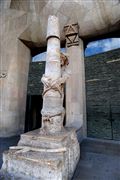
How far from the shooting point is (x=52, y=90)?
→ 3590 mm

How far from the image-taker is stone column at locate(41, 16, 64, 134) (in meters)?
3.36

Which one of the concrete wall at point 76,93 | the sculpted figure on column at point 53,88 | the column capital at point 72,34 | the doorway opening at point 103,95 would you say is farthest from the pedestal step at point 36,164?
the column capital at point 72,34

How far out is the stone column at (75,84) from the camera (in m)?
6.02

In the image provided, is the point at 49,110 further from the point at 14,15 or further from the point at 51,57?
the point at 14,15

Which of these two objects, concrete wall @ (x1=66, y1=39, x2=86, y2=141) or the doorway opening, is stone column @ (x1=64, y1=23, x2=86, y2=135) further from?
the doorway opening

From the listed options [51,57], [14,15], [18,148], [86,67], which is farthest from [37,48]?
[18,148]

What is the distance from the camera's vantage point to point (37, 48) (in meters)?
8.30

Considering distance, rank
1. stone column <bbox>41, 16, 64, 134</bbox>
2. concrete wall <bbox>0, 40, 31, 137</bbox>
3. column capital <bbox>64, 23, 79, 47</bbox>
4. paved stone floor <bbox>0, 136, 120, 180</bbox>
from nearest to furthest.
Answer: paved stone floor <bbox>0, 136, 120, 180</bbox>
stone column <bbox>41, 16, 64, 134</bbox>
column capital <bbox>64, 23, 79, 47</bbox>
concrete wall <bbox>0, 40, 31, 137</bbox>

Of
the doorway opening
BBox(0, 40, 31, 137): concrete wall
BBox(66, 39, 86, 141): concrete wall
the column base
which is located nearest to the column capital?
BBox(66, 39, 86, 141): concrete wall

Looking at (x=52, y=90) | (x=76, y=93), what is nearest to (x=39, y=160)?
(x=52, y=90)

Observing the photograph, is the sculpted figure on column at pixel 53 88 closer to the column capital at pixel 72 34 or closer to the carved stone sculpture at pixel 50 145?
the carved stone sculpture at pixel 50 145

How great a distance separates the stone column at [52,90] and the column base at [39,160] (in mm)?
462

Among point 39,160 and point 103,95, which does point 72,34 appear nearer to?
point 103,95

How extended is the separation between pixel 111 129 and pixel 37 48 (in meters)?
6.10
